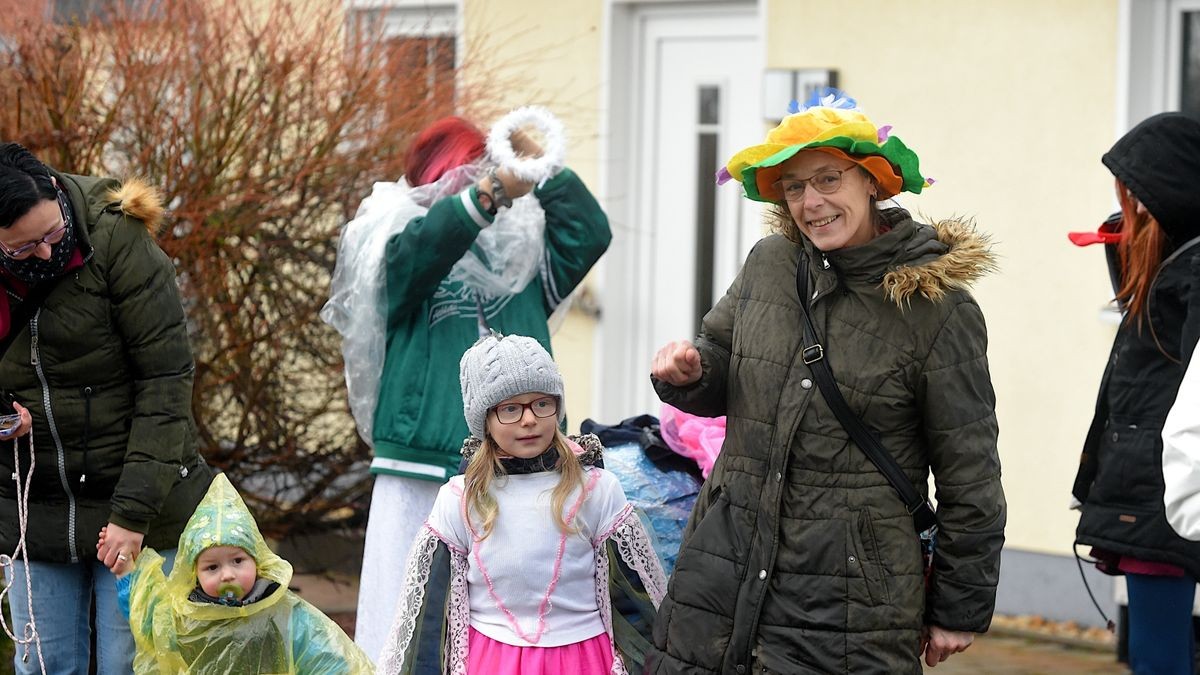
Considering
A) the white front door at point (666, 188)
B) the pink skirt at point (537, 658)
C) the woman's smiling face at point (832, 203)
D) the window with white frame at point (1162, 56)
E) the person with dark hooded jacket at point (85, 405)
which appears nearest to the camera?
the woman's smiling face at point (832, 203)

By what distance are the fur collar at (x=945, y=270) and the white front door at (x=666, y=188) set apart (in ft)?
16.1

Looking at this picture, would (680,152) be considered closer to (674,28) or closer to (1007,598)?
(674,28)

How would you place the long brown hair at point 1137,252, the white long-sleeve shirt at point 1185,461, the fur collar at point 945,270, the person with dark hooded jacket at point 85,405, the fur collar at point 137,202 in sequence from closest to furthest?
the white long-sleeve shirt at point 1185,461 → the fur collar at point 945,270 → the person with dark hooded jacket at point 85,405 → the fur collar at point 137,202 → the long brown hair at point 1137,252

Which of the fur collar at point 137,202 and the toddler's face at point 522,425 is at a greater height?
the fur collar at point 137,202

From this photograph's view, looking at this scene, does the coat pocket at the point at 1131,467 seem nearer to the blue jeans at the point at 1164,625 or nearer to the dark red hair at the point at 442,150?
the blue jeans at the point at 1164,625

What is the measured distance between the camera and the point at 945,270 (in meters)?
3.78

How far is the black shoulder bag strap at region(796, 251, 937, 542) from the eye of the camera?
3793 mm

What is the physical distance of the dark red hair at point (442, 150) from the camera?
5.46 meters

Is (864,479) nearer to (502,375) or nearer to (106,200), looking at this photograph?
(502,375)

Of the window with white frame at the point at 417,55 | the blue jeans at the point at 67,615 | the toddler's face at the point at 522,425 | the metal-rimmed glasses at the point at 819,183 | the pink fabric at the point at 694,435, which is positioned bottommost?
the blue jeans at the point at 67,615

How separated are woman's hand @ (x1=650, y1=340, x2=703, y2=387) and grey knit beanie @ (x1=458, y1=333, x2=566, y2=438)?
15.1 inches

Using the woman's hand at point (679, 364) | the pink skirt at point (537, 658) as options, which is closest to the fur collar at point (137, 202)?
the pink skirt at point (537, 658)

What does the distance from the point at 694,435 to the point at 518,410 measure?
950mm

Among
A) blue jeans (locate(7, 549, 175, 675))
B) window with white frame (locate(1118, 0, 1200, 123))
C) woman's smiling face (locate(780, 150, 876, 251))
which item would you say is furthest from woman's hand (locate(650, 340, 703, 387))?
window with white frame (locate(1118, 0, 1200, 123))
